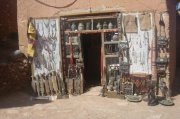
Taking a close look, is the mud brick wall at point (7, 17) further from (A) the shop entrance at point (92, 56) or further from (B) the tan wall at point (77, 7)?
(A) the shop entrance at point (92, 56)

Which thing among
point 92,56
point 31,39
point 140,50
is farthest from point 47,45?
point 140,50

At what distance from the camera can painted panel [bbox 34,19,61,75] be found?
10078 mm

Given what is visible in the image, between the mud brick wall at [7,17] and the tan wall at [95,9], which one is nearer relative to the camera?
the tan wall at [95,9]

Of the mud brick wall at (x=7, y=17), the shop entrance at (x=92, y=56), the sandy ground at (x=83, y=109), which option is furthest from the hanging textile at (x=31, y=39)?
the mud brick wall at (x=7, y=17)

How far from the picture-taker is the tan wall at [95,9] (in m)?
8.92

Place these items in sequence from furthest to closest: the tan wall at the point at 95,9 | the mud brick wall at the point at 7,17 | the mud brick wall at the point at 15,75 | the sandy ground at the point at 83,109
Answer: the mud brick wall at the point at 7,17
the mud brick wall at the point at 15,75
the tan wall at the point at 95,9
the sandy ground at the point at 83,109

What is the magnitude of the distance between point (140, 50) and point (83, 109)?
→ 8.56 feet

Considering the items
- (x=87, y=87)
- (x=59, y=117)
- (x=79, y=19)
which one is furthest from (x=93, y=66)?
(x=59, y=117)

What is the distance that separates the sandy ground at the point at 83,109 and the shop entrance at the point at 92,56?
2.87 m

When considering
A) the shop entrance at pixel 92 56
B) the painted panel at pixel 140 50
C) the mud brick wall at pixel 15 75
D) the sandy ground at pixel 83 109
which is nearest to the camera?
the sandy ground at pixel 83 109

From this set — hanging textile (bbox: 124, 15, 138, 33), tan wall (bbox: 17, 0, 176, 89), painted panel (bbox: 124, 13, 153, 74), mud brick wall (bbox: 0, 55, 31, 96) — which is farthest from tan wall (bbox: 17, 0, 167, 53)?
mud brick wall (bbox: 0, 55, 31, 96)

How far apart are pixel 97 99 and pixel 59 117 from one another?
1818 mm

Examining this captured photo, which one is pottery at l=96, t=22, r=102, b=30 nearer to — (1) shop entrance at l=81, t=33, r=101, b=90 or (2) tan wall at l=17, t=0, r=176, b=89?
(2) tan wall at l=17, t=0, r=176, b=89

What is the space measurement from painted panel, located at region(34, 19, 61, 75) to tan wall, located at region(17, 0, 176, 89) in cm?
33
